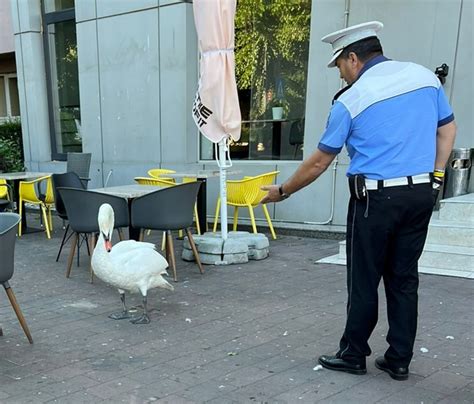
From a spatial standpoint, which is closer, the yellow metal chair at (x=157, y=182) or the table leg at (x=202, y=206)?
the yellow metal chair at (x=157, y=182)

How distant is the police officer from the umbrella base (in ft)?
8.84

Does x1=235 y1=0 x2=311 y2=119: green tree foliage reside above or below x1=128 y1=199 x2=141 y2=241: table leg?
above

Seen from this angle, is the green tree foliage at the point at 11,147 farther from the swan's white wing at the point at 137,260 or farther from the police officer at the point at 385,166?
the police officer at the point at 385,166

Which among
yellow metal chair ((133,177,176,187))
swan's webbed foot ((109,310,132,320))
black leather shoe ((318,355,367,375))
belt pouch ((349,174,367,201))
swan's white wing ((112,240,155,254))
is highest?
belt pouch ((349,174,367,201))

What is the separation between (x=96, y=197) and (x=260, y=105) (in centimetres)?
366

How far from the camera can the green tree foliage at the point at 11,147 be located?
9.56 meters

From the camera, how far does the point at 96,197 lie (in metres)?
4.73

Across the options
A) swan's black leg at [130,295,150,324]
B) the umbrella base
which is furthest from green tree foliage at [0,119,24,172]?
swan's black leg at [130,295,150,324]

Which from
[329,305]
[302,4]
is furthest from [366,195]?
[302,4]

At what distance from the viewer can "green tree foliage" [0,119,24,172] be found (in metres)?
9.56

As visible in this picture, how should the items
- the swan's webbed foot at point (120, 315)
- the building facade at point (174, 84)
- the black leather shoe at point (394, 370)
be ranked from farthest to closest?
the building facade at point (174, 84) → the swan's webbed foot at point (120, 315) → the black leather shoe at point (394, 370)

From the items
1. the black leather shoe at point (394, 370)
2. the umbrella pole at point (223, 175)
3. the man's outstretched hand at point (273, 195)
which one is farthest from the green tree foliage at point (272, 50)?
the black leather shoe at point (394, 370)

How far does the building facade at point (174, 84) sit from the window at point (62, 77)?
0.02 meters

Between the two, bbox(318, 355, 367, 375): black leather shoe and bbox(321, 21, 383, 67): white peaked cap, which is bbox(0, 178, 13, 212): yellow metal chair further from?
bbox(321, 21, 383, 67): white peaked cap
